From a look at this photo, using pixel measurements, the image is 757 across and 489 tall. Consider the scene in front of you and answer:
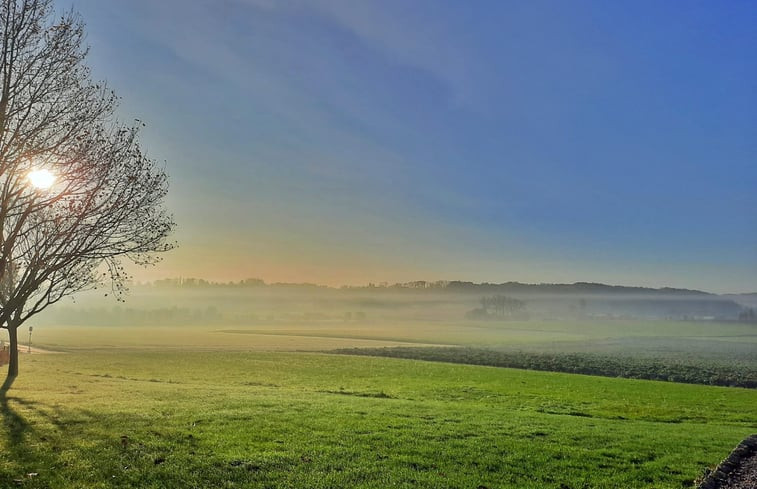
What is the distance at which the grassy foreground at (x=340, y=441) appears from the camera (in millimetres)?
12867

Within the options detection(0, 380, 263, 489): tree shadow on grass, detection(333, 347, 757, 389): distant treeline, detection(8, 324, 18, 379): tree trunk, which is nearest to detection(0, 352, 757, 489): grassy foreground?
detection(0, 380, 263, 489): tree shadow on grass

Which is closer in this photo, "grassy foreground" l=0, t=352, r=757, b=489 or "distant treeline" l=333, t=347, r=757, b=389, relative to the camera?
"grassy foreground" l=0, t=352, r=757, b=489

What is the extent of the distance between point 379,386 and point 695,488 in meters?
28.8

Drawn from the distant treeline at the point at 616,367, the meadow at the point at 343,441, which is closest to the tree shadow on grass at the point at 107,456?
the meadow at the point at 343,441

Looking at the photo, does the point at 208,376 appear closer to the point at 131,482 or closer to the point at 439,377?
the point at 439,377

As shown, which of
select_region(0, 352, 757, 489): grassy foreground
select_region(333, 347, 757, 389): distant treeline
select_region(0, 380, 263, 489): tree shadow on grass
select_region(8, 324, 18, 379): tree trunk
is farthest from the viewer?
select_region(333, 347, 757, 389): distant treeline

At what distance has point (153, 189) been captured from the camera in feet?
68.4

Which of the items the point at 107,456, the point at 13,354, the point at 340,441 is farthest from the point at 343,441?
the point at 13,354

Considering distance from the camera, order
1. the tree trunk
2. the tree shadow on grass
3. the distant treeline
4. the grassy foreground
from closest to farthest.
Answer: the tree shadow on grass, the grassy foreground, the tree trunk, the distant treeline

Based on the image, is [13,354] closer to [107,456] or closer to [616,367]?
[107,456]

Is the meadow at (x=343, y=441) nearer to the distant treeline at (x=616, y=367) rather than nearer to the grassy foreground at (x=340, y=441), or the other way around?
the grassy foreground at (x=340, y=441)

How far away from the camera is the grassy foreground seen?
42.2ft

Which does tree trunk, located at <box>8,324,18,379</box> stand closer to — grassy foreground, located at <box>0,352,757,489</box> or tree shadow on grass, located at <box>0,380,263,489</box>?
grassy foreground, located at <box>0,352,757,489</box>

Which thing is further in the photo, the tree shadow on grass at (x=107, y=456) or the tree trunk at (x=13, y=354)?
the tree trunk at (x=13, y=354)
